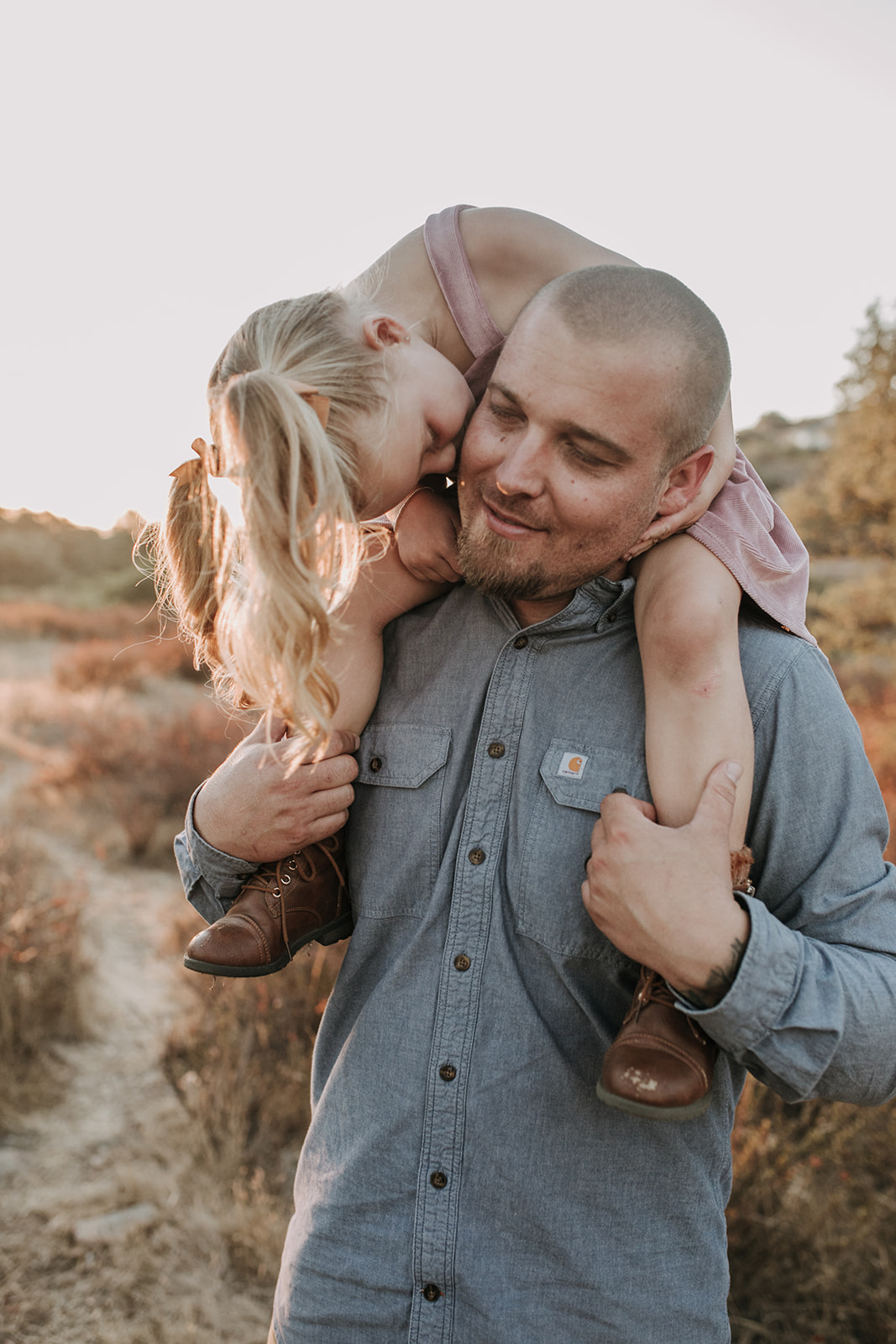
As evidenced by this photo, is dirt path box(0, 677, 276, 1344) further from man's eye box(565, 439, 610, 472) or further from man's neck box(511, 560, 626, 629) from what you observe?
man's eye box(565, 439, 610, 472)

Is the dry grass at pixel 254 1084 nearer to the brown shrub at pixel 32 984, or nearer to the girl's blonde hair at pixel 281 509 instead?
the brown shrub at pixel 32 984

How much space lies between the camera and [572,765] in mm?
1585

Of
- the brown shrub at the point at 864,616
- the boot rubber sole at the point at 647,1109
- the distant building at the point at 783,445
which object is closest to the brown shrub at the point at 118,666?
the brown shrub at the point at 864,616

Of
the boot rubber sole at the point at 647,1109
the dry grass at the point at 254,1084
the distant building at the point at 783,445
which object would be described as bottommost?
the distant building at the point at 783,445

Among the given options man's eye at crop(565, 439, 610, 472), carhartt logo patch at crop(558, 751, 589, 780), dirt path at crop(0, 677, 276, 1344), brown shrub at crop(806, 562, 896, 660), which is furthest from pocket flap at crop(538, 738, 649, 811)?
brown shrub at crop(806, 562, 896, 660)

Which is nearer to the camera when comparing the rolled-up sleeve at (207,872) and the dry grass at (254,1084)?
the rolled-up sleeve at (207,872)

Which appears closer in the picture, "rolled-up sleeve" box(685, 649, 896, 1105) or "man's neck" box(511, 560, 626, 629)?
"rolled-up sleeve" box(685, 649, 896, 1105)

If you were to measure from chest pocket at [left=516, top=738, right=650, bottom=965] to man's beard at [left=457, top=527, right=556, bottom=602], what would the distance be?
0.89 feet

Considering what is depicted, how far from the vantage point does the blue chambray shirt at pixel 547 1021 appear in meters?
1.42

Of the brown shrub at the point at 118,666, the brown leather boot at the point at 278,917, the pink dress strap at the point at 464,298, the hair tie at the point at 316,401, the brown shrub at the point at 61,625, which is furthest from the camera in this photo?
the brown shrub at the point at 61,625

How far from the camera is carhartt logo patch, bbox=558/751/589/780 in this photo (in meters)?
1.58

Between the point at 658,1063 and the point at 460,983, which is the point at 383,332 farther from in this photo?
the point at 658,1063

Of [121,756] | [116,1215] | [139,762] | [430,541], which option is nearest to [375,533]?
[430,541]

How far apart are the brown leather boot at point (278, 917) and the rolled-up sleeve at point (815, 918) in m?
0.76
